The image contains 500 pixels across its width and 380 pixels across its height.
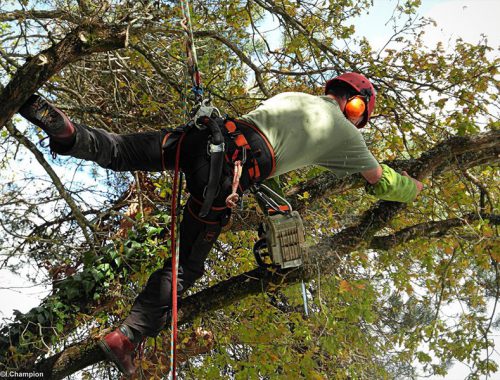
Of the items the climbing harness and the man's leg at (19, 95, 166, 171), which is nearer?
the man's leg at (19, 95, 166, 171)

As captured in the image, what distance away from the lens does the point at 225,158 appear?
3100 mm

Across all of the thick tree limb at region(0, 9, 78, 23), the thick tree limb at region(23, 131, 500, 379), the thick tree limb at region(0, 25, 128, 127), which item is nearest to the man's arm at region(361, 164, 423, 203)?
the thick tree limb at region(23, 131, 500, 379)

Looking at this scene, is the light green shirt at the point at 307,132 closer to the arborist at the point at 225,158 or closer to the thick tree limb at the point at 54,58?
A: the arborist at the point at 225,158

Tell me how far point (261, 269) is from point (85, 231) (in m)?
1.52

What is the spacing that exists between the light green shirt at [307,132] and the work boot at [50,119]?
103cm

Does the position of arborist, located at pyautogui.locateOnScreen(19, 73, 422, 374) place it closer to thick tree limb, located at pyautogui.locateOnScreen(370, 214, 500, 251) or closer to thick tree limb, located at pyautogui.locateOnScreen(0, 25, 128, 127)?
thick tree limb, located at pyautogui.locateOnScreen(0, 25, 128, 127)

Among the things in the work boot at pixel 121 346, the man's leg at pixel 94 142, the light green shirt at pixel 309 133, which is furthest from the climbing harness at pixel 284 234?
the work boot at pixel 121 346

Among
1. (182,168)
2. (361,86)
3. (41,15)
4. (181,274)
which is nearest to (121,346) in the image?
(181,274)

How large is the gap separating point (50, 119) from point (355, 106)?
1.86 meters

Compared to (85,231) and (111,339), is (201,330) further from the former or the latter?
(111,339)

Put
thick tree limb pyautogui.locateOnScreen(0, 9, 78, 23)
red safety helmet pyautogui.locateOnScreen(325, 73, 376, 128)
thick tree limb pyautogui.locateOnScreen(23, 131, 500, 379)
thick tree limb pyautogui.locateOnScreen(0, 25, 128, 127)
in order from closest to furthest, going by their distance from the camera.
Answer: thick tree limb pyautogui.locateOnScreen(0, 25, 128, 127) < red safety helmet pyautogui.locateOnScreen(325, 73, 376, 128) < thick tree limb pyautogui.locateOnScreen(23, 131, 500, 379) < thick tree limb pyautogui.locateOnScreen(0, 9, 78, 23)

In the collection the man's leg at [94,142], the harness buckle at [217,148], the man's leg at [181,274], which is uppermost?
the man's leg at [94,142]

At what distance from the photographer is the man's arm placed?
3389mm

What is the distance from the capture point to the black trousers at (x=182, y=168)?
2.93m
